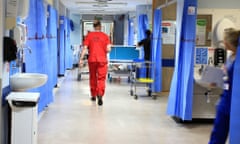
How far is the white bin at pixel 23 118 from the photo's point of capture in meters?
3.80

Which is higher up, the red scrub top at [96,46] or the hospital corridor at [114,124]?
the red scrub top at [96,46]

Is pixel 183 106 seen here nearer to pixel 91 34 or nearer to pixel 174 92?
pixel 174 92

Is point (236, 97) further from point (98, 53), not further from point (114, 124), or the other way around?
point (98, 53)

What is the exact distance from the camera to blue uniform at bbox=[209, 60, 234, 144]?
3674 millimetres

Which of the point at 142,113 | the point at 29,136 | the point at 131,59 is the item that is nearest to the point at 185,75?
the point at 142,113

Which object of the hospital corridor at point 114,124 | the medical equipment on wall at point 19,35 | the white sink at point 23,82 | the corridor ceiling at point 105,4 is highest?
the corridor ceiling at point 105,4

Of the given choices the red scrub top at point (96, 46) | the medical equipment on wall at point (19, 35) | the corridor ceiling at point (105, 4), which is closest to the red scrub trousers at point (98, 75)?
the red scrub top at point (96, 46)

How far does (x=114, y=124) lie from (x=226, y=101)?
254 centimetres

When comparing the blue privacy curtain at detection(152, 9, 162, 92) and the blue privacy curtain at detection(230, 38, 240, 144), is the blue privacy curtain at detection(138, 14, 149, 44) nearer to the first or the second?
the blue privacy curtain at detection(152, 9, 162, 92)

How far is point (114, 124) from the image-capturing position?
19.3 feet

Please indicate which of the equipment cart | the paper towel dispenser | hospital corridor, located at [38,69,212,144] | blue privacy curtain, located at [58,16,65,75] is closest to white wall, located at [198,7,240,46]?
hospital corridor, located at [38,69,212,144]

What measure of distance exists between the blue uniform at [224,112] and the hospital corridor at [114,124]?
48.5 inches

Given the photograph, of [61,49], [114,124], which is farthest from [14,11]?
[61,49]

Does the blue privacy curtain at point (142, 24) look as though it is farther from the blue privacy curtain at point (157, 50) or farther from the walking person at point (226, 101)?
the walking person at point (226, 101)
